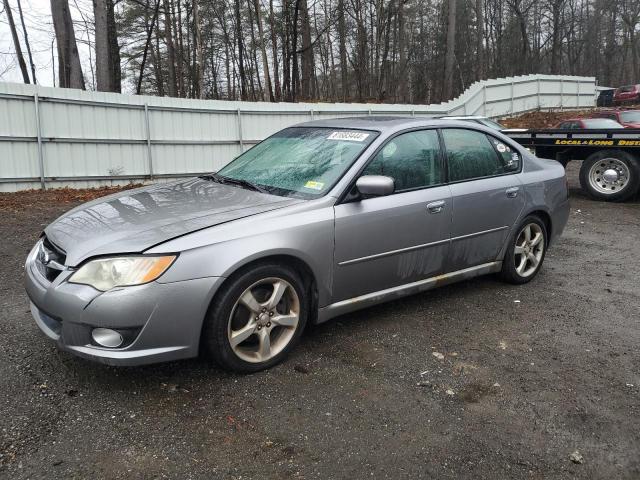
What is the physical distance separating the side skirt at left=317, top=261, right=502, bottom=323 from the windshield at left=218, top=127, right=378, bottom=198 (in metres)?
0.77

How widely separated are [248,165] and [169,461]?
2.48 m

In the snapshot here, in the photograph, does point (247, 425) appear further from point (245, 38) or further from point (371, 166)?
point (245, 38)

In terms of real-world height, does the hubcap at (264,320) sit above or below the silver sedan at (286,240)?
below

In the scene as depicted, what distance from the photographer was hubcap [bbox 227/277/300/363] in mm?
3115

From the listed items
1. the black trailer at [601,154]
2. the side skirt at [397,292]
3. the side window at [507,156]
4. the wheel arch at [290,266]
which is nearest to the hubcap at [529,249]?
the side skirt at [397,292]

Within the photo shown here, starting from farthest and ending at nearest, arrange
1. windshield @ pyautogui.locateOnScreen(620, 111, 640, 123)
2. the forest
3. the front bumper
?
1. the forest
2. windshield @ pyautogui.locateOnScreen(620, 111, 640, 123)
3. the front bumper

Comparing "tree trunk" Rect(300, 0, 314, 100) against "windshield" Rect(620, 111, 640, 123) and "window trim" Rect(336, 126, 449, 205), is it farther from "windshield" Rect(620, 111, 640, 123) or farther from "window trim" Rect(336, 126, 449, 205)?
"window trim" Rect(336, 126, 449, 205)

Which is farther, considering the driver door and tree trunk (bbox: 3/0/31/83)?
tree trunk (bbox: 3/0/31/83)

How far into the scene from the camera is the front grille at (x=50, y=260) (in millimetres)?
3014

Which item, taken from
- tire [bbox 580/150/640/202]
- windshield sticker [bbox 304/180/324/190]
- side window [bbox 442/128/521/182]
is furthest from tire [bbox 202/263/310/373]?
tire [bbox 580/150/640/202]

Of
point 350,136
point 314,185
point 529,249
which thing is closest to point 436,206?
point 350,136

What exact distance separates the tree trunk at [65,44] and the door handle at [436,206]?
1363 centimetres

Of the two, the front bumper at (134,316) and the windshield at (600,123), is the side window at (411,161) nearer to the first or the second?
the front bumper at (134,316)

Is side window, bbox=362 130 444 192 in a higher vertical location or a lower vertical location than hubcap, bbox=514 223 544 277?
higher
